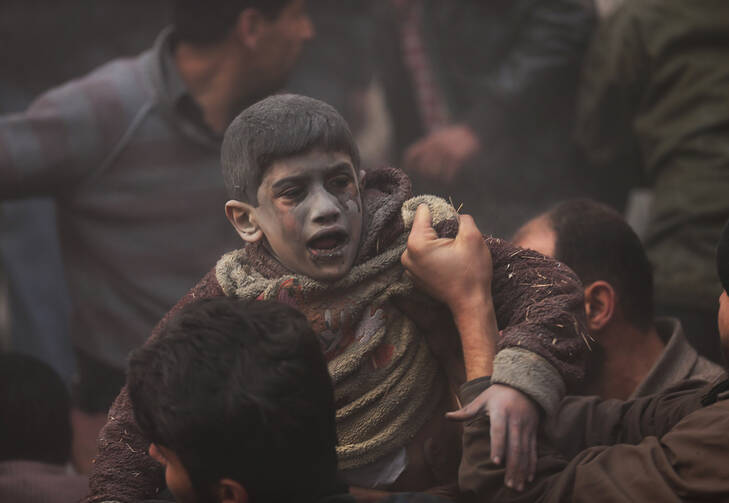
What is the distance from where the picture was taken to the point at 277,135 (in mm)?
1797

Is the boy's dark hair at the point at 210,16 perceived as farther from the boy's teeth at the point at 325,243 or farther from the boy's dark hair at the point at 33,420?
the boy's teeth at the point at 325,243

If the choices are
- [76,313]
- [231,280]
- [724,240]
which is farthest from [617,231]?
[76,313]

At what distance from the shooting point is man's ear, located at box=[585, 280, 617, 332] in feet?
8.39

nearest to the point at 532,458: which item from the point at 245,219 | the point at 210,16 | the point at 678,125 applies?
the point at 245,219

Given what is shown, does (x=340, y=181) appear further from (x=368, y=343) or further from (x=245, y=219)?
(x=368, y=343)

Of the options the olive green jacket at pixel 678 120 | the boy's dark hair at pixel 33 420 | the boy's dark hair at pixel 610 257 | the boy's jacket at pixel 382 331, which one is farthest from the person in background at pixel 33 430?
the olive green jacket at pixel 678 120

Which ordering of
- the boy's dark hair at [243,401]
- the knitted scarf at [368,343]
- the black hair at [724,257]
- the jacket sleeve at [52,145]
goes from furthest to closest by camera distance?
the jacket sleeve at [52,145] → the knitted scarf at [368,343] → the black hair at [724,257] → the boy's dark hair at [243,401]

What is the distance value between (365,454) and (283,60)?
2507mm

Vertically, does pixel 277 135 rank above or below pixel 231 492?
above

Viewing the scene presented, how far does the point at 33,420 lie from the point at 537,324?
1.85m

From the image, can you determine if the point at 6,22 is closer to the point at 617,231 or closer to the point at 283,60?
the point at 283,60

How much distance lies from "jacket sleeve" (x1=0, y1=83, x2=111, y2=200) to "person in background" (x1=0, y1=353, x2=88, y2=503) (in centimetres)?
104

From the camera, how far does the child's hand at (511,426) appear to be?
5.45ft

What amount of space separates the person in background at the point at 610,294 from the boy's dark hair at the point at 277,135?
3.01 ft
